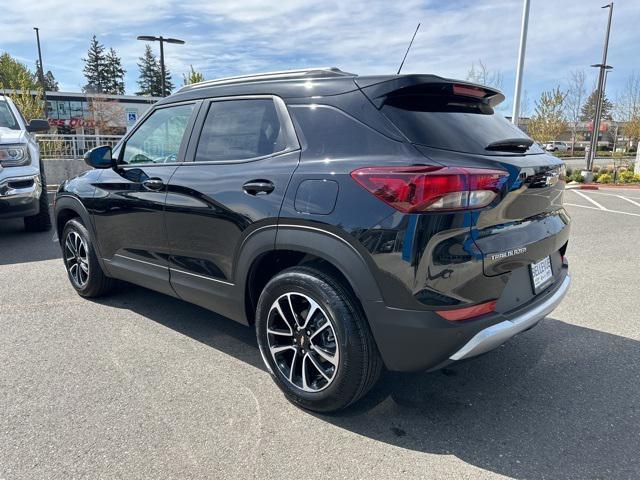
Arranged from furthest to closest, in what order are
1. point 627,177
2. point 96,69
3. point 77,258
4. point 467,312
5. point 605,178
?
point 96,69, point 627,177, point 605,178, point 77,258, point 467,312

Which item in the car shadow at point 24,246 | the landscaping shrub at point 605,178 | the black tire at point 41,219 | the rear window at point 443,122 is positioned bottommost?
the landscaping shrub at point 605,178

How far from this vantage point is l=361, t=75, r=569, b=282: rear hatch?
2309 mm

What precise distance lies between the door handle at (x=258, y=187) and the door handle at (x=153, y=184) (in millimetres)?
887

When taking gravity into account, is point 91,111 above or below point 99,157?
above

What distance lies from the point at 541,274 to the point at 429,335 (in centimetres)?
93

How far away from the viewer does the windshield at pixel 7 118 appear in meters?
7.29

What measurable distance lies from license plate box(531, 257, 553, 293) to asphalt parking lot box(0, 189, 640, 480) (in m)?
0.68

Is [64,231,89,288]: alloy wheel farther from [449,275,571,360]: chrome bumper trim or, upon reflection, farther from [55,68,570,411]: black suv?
[449,275,571,360]: chrome bumper trim

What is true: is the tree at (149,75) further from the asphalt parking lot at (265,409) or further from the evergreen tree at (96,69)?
the asphalt parking lot at (265,409)

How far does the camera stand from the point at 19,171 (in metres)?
6.63

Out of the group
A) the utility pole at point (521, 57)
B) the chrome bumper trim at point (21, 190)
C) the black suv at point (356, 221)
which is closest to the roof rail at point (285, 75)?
the black suv at point (356, 221)

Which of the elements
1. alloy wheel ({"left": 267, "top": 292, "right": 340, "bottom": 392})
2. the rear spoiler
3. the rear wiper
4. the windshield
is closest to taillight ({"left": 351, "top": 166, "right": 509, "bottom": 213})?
the rear wiper

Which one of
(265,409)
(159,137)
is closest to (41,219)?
(159,137)

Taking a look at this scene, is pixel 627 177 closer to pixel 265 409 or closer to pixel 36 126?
pixel 36 126
